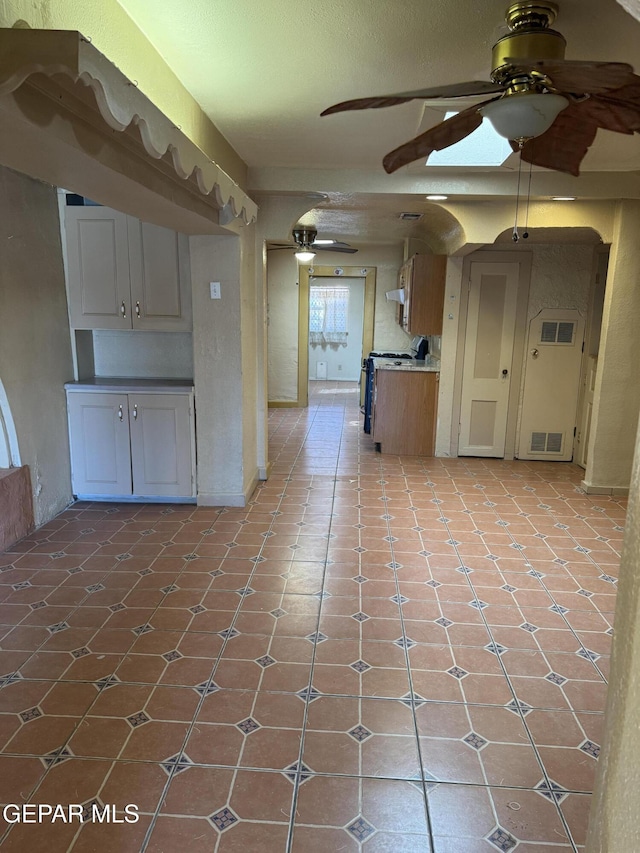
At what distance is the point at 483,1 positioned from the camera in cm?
176

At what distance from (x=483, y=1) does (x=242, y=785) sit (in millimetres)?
2566

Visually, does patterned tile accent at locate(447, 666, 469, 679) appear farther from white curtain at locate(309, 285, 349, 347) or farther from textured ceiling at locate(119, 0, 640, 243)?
white curtain at locate(309, 285, 349, 347)

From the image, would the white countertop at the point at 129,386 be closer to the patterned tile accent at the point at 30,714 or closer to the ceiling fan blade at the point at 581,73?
the patterned tile accent at the point at 30,714

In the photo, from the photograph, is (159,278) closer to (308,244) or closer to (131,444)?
(131,444)

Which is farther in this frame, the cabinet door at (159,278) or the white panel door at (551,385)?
the white panel door at (551,385)

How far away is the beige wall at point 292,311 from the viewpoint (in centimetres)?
797

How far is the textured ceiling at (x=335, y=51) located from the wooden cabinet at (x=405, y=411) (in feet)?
8.93

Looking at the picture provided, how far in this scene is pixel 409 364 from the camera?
19.8 ft

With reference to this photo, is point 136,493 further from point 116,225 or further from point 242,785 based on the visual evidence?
point 242,785

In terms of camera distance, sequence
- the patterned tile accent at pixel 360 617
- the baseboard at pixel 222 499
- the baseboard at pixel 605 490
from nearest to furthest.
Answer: the patterned tile accent at pixel 360 617 < the baseboard at pixel 222 499 < the baseboard at pixel 605 490

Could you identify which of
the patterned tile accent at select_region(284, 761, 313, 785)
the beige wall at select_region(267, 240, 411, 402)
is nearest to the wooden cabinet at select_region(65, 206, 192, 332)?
the patterned tile accent at select_region(284, 761, 313, 785)

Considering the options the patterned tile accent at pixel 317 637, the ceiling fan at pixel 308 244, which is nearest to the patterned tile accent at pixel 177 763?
the patterned tile accent at pixel 317 637

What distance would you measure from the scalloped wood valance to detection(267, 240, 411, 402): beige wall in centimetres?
600

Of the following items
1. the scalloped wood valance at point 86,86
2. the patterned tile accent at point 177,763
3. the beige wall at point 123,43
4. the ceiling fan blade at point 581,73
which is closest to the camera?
the scalloped wood valance at point 86,86
